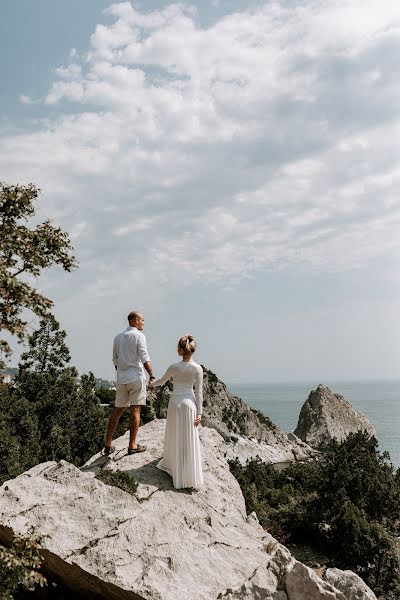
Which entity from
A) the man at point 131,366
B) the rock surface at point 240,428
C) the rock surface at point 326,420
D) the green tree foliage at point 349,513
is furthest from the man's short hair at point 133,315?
the rock surface at point 326,420

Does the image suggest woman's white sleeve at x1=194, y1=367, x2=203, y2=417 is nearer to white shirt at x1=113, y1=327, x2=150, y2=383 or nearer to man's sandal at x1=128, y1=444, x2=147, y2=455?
white shirt at x1=113, y1=327, x2=150, y2=383

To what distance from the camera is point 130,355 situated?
382 inches

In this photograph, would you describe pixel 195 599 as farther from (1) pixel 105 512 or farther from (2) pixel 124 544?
(1) pixel 105 512

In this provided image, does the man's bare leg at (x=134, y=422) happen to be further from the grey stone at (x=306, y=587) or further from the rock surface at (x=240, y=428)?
the rock surface at (x=240, y=428)

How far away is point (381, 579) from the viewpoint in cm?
1517

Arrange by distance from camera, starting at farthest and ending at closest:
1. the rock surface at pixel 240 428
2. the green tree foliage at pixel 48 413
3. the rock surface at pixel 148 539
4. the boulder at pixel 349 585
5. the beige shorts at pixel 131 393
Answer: the rock surface at pixel 240 428 → the green tree foliage at pixel 48 413 → the beige shorts at pixel 131 393 → the boulder at pixel 349 585 → the rock surface at pixel 148 539

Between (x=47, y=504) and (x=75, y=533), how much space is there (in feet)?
2.47

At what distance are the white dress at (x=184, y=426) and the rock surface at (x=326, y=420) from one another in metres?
48.6

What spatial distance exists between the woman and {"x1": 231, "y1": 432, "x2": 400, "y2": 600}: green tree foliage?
355 inches

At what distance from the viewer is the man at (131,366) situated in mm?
9656

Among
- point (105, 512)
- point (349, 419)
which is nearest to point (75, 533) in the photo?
point (105, 512)

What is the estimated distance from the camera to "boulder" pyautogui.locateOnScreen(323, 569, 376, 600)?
27.0 feet

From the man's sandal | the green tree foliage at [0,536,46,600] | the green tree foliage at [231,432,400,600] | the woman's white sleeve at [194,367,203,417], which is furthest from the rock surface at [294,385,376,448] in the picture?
the green tree foliage at [0,536,46,600]

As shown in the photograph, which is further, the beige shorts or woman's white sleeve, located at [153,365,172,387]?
the beige shorts
